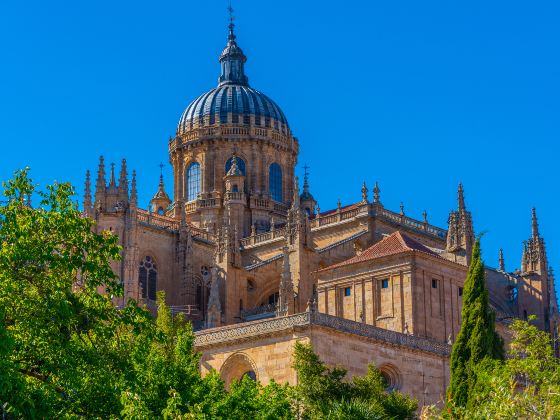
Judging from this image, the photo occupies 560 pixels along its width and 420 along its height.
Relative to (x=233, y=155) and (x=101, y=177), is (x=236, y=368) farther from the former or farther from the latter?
(x=233, y=155)

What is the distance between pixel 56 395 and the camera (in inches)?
1078

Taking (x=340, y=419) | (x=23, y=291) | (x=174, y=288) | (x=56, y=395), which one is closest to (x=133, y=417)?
(x=56, y=395)

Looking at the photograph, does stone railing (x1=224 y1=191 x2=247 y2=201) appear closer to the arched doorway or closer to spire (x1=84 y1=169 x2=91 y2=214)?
spire (x1=84 y1=169 x2=91 y2=214)

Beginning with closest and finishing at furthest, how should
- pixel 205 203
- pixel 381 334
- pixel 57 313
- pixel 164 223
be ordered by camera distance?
pixel 57 313, pixel 381 334, pixel 164 223, pixel 205 203

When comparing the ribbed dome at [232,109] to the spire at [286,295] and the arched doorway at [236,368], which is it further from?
the arched doorway at [236,368]

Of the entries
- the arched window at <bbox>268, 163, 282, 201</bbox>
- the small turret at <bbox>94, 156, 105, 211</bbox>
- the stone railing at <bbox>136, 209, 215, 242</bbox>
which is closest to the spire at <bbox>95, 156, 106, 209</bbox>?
the small turret at <bbox>94, 156, 105, 211</bbox>

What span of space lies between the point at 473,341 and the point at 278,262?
81.9 feet

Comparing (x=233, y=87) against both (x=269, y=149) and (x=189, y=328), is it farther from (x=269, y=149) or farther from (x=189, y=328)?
(x=189, y=328)

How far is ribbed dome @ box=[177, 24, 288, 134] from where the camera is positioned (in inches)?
3130

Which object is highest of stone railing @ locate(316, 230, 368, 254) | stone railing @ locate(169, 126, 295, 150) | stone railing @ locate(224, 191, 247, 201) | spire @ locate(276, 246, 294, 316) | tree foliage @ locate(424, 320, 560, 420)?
stone railing @ locate(169, 126, 295, 150)

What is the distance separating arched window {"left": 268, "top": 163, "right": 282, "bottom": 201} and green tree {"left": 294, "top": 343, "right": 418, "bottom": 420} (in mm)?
37529

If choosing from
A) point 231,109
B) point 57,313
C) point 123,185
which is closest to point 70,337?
point 57,313

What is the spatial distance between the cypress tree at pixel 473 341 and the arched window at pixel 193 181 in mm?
38324

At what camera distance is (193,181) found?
7981 centimetres
